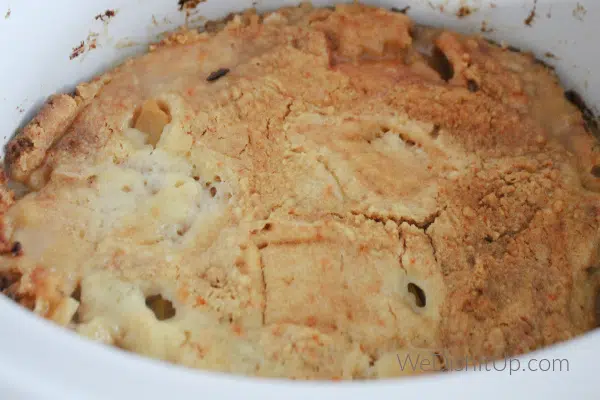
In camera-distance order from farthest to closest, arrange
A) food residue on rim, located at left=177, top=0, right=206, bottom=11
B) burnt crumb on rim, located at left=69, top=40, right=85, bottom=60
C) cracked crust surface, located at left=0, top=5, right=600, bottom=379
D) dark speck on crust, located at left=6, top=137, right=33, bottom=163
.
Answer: food residue on rim, located at left=177, top=0, right=206, bottom=11
burnt crumb on rim, located at left=69, top=40, right=85, bottom=60
dark speck on crust, located at left=6, top=137, right=33, bottom=163
cracked crust surface, located at left=0, top=5, right=600, bottom=379

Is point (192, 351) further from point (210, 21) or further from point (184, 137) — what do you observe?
point (210, 21)

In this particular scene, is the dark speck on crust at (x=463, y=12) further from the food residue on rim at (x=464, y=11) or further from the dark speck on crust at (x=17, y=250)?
the dark speck on crust at (x=17, y=250)

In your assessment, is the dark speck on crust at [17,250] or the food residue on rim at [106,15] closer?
the dark speck on crust at [17,250]

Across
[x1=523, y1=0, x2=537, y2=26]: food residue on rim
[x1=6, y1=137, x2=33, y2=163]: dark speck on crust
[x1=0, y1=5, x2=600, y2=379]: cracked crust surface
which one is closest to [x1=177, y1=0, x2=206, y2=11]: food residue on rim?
[x1=0, y1=5, x2=600, y2=379]: cracked crust surface

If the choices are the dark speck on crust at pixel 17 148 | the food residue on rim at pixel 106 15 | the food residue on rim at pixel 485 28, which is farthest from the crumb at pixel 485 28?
the dark speck on crust at pixel 17 148

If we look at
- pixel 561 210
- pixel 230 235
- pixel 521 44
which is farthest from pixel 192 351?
pixel 521 44

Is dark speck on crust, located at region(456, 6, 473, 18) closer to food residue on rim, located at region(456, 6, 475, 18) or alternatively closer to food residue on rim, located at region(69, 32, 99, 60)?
food residue on rim, located at region(456, 6, 475, 18)
